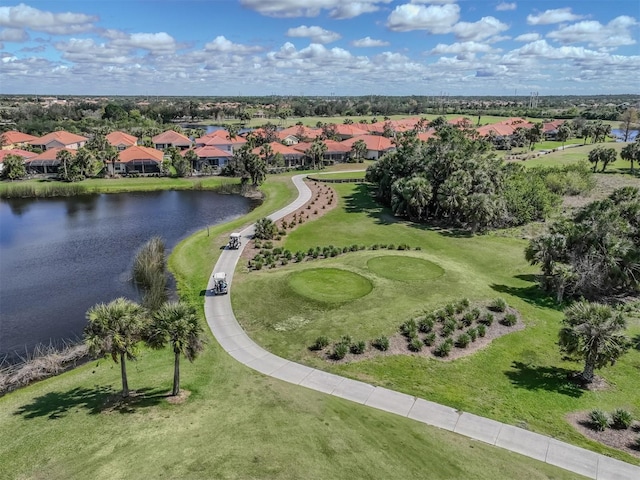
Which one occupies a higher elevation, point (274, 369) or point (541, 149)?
point (541, 149)

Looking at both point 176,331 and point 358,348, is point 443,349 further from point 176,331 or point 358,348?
point 176,331

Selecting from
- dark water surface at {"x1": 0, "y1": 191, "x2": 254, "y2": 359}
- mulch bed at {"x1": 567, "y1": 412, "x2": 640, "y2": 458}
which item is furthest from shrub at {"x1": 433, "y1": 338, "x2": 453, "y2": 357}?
dark water surface at {"x1": 0, "y1": 191, "x2": 254, "y2": 359}

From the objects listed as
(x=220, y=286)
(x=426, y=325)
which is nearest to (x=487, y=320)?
(x=426, y=325)

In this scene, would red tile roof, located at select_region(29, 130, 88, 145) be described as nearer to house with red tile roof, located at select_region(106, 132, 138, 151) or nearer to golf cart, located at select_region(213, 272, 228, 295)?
house with red tile roof, located at select_region(106, 132, 138, 151)

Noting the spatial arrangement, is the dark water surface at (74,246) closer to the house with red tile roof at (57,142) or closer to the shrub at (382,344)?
the shrub at (382,344)

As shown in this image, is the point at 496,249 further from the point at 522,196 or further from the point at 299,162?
the point at 299,162

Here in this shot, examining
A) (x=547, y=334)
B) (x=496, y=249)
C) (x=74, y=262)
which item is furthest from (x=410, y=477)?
(x=74, y=262)
